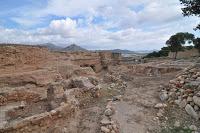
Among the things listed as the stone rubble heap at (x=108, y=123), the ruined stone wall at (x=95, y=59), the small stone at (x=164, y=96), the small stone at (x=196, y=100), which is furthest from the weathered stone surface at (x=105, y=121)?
the ruined stone wall at (x=95, y=59)

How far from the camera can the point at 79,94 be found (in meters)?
9.77

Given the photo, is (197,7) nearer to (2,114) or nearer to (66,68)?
(66,68)

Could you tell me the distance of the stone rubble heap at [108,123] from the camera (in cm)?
711

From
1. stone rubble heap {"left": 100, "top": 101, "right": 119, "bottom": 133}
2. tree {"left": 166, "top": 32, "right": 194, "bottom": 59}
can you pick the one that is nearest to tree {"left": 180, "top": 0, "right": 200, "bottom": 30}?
stone rubble heap {"left": 100, "top": 101, "right": 119, "bottom": 133}

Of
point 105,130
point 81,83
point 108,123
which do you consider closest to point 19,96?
point 81,83

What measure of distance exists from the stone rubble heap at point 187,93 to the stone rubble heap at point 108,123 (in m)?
2.37

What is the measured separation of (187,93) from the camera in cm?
895

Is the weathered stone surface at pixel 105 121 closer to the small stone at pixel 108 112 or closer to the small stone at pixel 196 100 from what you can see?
the small stone at pixel 108 112

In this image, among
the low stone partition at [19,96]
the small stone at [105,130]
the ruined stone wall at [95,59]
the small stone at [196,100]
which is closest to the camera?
the small stone at [105,130]

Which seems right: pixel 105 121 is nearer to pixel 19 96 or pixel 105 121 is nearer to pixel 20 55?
pixel 19 96

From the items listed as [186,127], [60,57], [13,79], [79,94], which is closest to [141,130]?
[186,127]

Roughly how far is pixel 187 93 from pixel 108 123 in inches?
128

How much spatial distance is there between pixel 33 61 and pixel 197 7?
10083 mm

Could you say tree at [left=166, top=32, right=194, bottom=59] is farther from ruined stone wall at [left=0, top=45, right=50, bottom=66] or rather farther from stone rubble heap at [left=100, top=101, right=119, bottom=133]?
stone rubble heap at [left=100, top=101, right=119, bottom=133]
